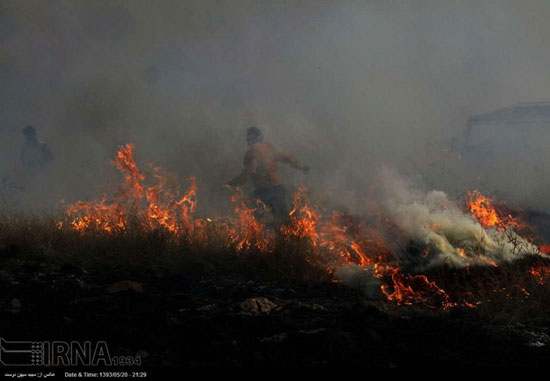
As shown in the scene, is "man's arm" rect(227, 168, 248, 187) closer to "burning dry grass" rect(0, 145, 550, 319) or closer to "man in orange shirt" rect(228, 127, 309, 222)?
"man in orange shirt" rect(228, 127, 309, 222)

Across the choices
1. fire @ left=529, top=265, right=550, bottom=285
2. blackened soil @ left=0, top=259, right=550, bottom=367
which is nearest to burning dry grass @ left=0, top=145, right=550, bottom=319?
fire @ left=529, top=265, right=550, bottom=285

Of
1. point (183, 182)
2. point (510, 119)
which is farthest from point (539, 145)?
point (183, 182)

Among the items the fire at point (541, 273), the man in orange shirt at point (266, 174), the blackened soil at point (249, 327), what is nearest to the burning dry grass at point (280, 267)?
the fire at point (541, 273)

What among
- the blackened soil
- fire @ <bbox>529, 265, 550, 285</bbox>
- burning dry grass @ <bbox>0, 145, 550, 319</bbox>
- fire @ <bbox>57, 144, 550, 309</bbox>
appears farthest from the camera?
fire @ <bbox>57, 144, 550, 309</bbox>

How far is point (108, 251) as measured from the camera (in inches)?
240

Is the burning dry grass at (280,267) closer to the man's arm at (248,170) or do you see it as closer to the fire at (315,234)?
the fire at (315,234)

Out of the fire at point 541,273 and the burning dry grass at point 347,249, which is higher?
the burning dry grass at point 347,249

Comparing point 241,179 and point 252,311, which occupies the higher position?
point 241,179

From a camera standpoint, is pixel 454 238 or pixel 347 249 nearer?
pixel 454 238

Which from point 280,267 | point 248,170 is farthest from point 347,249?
point 248,170

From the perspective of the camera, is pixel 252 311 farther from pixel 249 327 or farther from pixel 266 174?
pixel 266 174

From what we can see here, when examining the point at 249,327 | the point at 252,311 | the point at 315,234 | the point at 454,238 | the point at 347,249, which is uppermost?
the point at 315,234

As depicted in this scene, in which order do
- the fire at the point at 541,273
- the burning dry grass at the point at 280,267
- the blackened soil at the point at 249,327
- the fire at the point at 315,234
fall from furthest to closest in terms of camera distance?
the fire at the point at 315,234, the fire at the point at 541,273, the burning dry grass at the point at 280,267, the blackened soil at the point at 249,327

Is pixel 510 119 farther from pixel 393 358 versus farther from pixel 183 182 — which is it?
pixel 393 358
